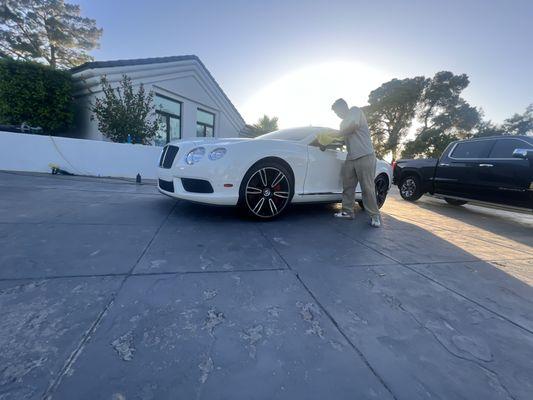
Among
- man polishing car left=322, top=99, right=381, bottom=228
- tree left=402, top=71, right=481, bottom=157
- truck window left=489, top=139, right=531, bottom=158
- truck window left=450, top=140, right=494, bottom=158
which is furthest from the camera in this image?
tree left=402, top=71, right=481, bottom=157

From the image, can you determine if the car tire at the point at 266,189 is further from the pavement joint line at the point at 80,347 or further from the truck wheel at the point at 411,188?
the truck wheel at the point at 411,188

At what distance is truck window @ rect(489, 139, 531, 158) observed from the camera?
4.57m

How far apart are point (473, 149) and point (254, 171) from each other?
5.17 m

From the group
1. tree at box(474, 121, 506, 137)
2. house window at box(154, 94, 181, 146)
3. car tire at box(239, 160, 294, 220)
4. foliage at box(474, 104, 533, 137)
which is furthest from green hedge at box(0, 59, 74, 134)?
Answer: foliage at box(474, 104, 533, 137)

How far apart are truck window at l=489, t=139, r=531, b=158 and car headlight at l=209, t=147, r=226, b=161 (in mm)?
5271

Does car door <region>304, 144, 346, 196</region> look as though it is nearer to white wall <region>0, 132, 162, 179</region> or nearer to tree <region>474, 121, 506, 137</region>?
white wall <region>0, 132, 162, 179</region>

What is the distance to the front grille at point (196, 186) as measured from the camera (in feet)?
9.32

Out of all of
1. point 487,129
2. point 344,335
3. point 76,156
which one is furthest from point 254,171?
point 487,129

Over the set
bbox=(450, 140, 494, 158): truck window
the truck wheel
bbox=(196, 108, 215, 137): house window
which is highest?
bbox=(196, 108, 215, 137): house window

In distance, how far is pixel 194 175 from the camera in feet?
9.34

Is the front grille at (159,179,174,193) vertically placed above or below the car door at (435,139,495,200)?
below

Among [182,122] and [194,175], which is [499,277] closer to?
[194,175]

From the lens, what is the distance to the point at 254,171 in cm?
298

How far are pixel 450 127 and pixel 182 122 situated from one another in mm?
32051
